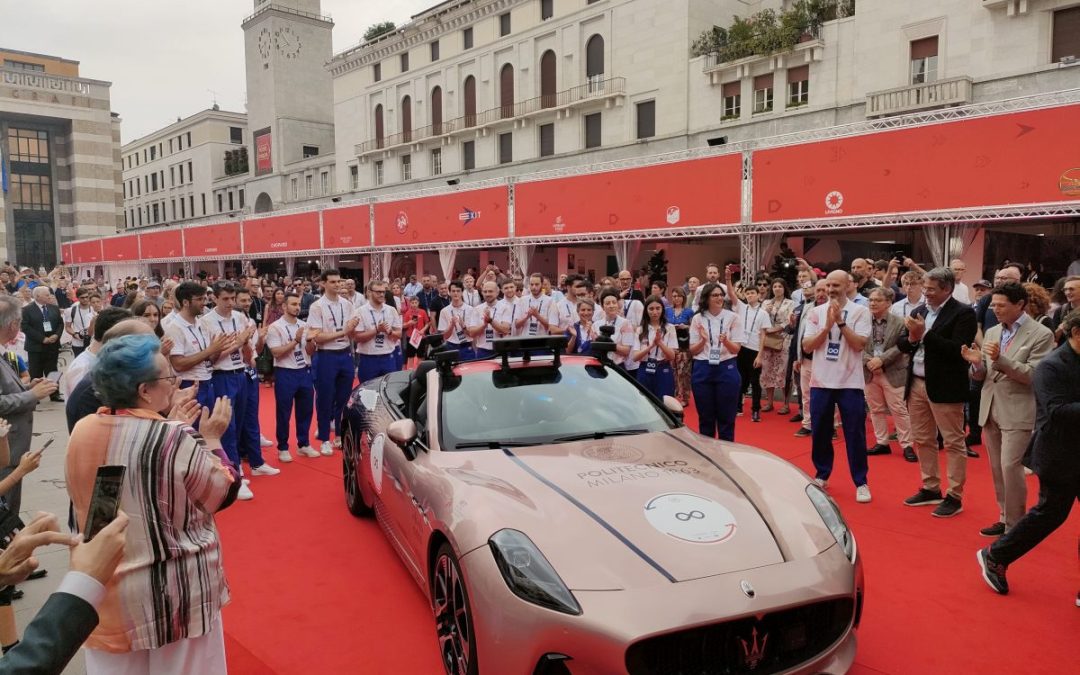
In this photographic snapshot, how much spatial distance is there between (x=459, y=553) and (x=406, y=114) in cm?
4747

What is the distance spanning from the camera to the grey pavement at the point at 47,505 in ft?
13.3

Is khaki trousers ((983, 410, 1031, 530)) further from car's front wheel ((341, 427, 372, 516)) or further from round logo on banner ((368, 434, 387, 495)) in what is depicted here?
car's front wheel ((341, 427, 372, 516))

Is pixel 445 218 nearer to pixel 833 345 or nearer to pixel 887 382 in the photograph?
pixel 887 382

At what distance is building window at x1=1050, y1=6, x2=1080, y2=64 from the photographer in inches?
851

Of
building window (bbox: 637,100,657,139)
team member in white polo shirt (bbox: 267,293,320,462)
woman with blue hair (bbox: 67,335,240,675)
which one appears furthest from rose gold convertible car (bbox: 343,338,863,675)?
building window (bbox: 637,100,657,139)

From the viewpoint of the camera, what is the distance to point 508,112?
39.7m

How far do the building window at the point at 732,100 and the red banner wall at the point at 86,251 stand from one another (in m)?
42.4

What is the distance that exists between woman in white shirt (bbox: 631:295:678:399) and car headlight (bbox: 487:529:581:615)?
14.7 ft

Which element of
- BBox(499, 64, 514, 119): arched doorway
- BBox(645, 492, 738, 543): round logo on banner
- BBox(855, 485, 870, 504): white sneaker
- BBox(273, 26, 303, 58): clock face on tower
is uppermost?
BBox(273, 26, 303, 58): clock face on tower

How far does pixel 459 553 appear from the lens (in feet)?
9.89

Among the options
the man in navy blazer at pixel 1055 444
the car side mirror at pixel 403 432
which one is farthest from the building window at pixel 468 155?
the man in navy blazer at pixel 1055 444

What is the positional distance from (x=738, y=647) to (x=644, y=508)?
0.69 meters

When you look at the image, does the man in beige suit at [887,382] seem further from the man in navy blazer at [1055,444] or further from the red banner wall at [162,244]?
the red banner wall at [162,244]

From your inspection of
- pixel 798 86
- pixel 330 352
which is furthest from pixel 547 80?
pixel 330 352
